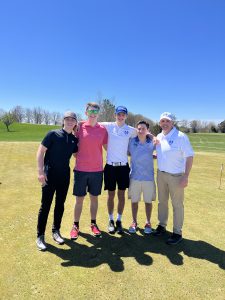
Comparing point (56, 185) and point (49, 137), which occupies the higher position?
point (49, 137)

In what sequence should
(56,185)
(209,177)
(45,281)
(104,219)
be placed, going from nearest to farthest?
1. (45,281)
2. (56,185)
3. (104,219)
4. (209,177)

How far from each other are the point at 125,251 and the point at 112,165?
156 cm

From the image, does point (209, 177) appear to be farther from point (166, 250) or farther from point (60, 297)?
point (60, 297)

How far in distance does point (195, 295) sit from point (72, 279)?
161cm

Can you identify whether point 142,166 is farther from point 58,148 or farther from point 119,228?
point 58,148

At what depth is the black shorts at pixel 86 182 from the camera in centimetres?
514

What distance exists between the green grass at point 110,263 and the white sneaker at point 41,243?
90 mm

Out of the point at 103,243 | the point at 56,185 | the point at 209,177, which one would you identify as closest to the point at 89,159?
the point at 56,185

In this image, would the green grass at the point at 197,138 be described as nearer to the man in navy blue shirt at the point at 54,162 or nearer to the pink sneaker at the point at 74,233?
the pink sneaker at the point at 74,233

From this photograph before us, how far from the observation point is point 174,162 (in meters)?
5.04

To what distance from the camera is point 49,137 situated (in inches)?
181

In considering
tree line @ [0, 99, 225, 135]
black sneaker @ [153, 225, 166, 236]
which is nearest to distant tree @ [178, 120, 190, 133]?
tree line @ [0, 99, 225, 135]

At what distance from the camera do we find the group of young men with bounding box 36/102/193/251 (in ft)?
15.5

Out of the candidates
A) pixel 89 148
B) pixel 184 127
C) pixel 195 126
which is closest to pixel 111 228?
pixel 89 148
